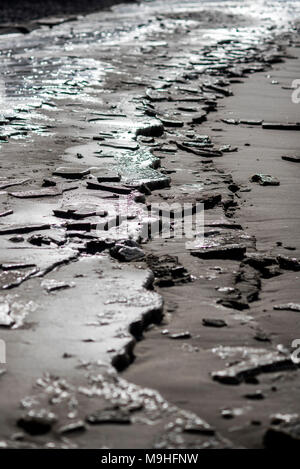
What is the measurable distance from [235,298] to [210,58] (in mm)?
8633

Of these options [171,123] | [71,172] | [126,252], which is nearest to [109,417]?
[126,252]

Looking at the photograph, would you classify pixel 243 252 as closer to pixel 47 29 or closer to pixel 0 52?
pixel 0 52

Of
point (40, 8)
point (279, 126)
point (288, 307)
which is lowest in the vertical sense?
point (288, 307)

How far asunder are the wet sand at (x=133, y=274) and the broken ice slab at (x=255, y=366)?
11mm

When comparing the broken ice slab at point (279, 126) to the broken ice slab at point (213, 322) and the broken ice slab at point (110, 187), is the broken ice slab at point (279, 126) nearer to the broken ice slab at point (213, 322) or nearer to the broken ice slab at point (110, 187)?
the broken ice slab at point (110, 187)

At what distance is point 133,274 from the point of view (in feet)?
11.9

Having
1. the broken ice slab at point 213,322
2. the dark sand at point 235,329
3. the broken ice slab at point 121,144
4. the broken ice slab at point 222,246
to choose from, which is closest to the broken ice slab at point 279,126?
the dark sand at point 235,329

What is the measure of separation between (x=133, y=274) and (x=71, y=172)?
70.0 inches

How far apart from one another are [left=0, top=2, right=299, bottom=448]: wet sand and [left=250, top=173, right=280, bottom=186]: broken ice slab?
0.06 metres

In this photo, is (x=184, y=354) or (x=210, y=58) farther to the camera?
(x=210, y=58)

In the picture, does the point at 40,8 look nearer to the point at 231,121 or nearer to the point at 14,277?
the point at 231,121

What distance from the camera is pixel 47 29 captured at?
15555 mm

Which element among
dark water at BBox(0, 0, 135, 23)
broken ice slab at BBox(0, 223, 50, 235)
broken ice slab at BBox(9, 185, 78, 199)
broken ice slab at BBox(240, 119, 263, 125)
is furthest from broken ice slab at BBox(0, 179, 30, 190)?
dark water at BBox(0, 0, 135, 23)
